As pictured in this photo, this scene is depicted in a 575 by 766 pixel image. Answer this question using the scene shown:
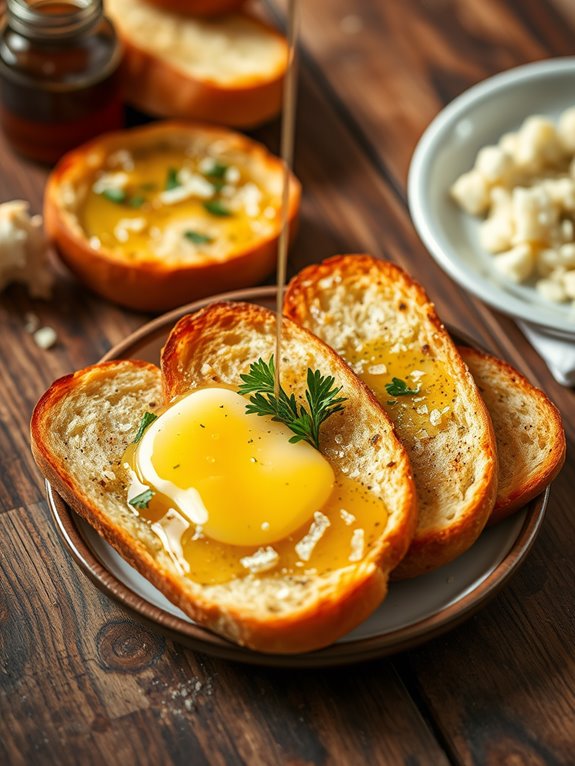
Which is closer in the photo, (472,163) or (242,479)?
(242,479)

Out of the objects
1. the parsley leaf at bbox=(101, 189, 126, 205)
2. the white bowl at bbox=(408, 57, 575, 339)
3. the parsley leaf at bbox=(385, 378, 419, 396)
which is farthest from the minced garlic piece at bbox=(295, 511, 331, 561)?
the parsley leaf at bbox=(101, 189, 126, 205)

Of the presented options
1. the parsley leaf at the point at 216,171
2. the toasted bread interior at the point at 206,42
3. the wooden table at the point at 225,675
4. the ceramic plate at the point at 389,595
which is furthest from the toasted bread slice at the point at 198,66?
the ceramic plate at the point at 389,595

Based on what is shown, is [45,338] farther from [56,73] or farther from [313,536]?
[313,536]

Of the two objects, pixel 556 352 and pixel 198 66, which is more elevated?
pixel 198 66

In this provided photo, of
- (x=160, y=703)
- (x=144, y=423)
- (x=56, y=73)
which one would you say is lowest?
(x=160, y=703)

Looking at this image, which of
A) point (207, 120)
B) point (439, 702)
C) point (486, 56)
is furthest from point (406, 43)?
point (439, 702)

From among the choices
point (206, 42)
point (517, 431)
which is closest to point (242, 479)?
point (517, 431)

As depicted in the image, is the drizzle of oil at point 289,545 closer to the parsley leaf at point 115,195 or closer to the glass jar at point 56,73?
the parsley leaf at point 115,195

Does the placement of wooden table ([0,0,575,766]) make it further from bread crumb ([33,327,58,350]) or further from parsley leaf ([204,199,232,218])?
parsley leaf ([204,199,232,218])
